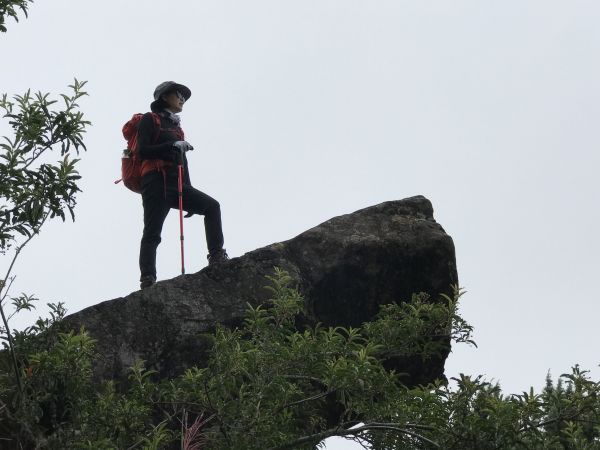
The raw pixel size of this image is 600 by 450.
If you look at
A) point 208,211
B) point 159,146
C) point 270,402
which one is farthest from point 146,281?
point 270,402

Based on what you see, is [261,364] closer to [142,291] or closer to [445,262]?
[142,291]

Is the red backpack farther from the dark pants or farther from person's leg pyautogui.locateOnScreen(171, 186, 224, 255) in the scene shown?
person's leg pyautogui.locateOnScreen(171, 186, 224, 255)

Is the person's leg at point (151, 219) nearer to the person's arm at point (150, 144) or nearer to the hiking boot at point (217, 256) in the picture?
the person's arm at point (150, 144)

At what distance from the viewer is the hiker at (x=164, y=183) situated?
12.3 m

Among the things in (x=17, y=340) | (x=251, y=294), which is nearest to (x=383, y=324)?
(x=251, y=294)

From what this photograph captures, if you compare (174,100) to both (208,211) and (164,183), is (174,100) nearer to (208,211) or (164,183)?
(164,183)

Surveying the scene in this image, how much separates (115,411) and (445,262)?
210 inches

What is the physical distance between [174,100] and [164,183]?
1016mm

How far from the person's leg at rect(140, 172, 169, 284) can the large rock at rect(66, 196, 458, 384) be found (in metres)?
0.81

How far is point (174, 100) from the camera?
12.8 m

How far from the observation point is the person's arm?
1239 cm

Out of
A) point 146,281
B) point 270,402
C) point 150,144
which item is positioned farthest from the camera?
point 150,144

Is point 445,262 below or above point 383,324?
above

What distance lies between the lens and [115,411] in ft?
26.7
